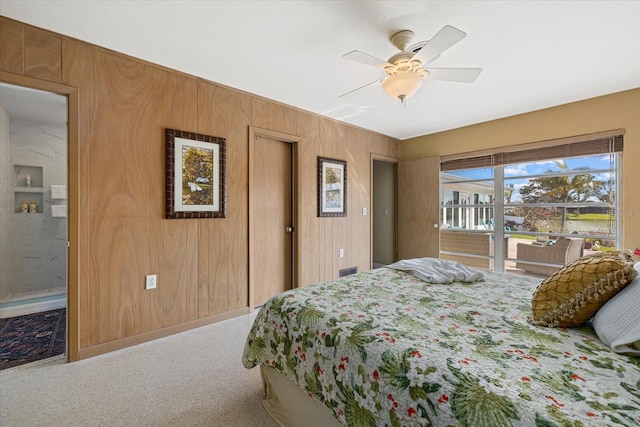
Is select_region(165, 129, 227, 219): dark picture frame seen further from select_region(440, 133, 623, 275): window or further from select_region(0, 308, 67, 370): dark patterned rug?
select_region(440, 133, 623, 275): window

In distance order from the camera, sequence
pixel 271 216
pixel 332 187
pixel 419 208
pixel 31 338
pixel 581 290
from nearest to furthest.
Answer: pixel 581 290, pixel 31 338, pixel 271 216, pixel 332 187, pixel 419 208

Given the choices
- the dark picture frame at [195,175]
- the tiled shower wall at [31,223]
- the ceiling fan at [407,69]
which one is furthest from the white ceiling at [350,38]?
the tiled shower wall at [31,223]

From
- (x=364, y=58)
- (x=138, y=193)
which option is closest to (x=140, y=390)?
(x=138, y=193)

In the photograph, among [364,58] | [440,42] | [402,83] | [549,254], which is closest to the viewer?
[440,42]

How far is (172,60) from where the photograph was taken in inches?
98.8

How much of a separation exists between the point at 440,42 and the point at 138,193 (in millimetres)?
2567

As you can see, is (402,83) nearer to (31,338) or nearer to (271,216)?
(271,216)

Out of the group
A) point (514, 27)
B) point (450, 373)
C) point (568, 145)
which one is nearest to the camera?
point (450, 373)

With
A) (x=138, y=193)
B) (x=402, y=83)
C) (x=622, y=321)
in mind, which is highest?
(x=402, y=83)

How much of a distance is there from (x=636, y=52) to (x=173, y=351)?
14.7ft

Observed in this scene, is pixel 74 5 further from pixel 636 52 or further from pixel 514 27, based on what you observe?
pixel 636 52

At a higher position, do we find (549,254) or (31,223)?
(31,223)

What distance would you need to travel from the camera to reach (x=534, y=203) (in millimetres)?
3803

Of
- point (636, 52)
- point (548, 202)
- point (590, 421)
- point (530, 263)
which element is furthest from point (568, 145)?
point (590, 421)
